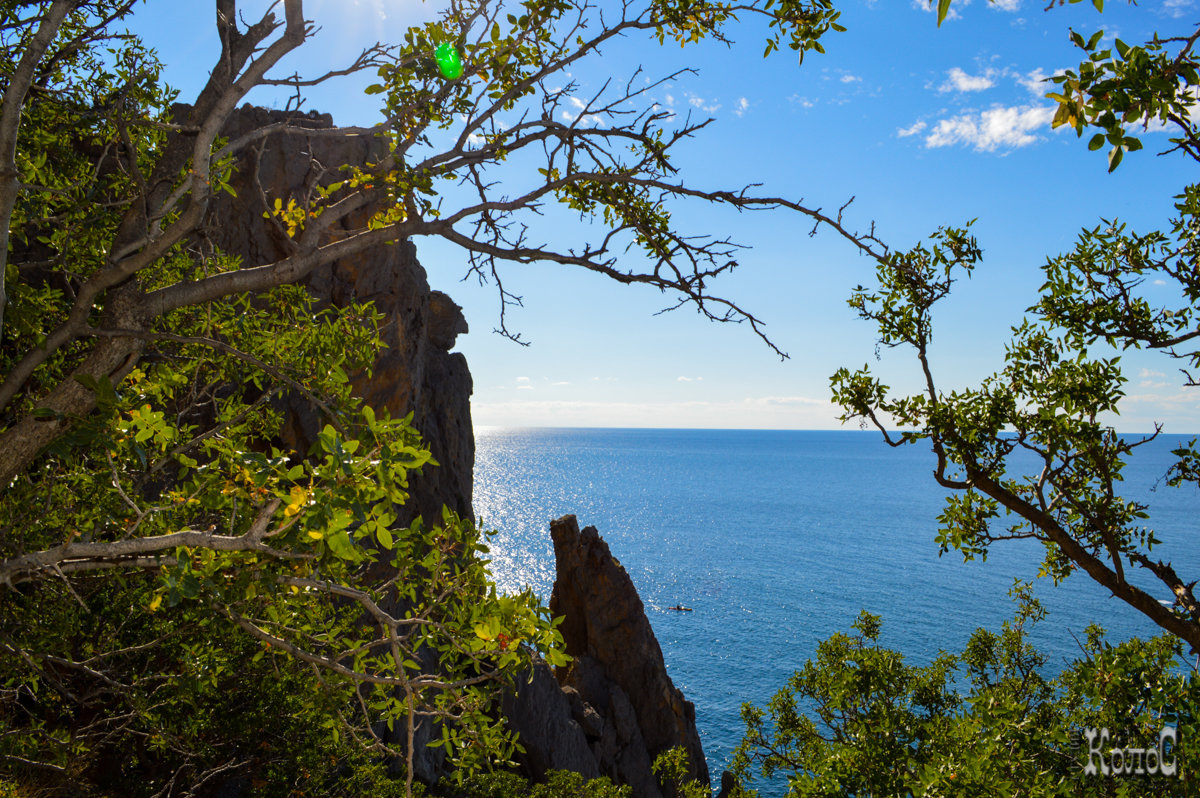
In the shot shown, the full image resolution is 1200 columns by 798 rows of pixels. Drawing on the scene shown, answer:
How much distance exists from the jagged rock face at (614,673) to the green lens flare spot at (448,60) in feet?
105

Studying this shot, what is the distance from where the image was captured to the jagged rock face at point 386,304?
21.4m

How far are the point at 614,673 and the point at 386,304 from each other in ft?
81.6

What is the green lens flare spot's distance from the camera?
6332 mm

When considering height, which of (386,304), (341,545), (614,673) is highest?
(386,304)

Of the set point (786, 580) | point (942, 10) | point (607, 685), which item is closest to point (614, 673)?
point (607, 685)

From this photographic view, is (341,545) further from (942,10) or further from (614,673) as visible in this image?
(614,673)

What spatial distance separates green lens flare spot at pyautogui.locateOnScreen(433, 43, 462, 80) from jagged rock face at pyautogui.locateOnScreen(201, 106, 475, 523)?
1127cm

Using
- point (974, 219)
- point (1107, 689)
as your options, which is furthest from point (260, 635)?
point (974, 219)

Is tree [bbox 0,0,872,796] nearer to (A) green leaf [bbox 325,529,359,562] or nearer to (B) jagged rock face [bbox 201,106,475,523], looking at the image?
(A) green leaf [bbox 325,529,359,562]

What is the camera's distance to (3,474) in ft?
16.8

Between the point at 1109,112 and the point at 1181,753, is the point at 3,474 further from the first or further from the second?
the point at 1181,753

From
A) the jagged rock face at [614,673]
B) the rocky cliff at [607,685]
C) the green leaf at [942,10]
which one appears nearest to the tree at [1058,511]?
the green leaf at [942,10]

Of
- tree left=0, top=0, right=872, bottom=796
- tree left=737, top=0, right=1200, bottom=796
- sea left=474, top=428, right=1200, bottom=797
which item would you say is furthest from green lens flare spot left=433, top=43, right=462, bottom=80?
sea left=474, top=428, right=1200, bottom=797

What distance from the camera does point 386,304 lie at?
83.0 ft
